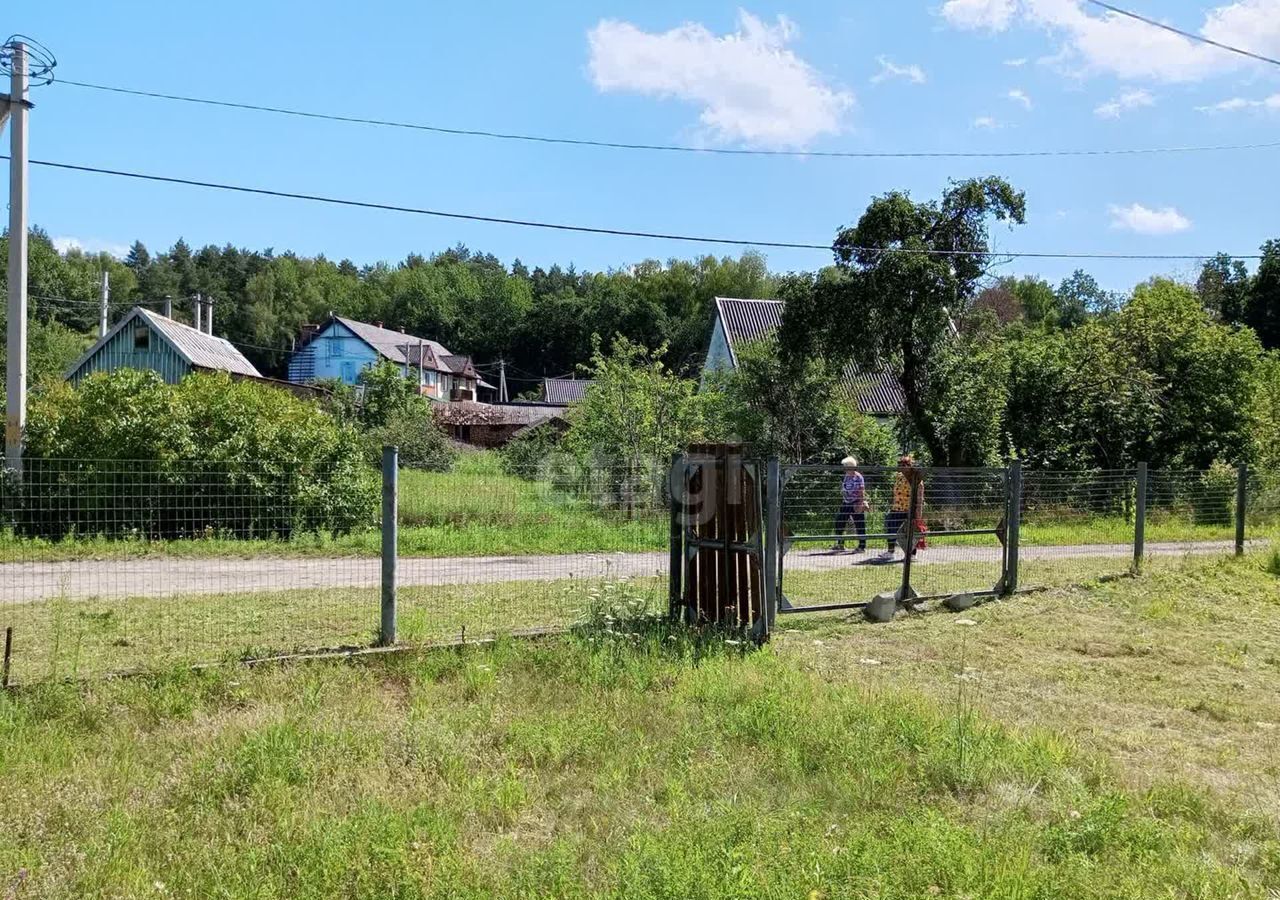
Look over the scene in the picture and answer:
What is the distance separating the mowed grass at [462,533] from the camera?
420 inches

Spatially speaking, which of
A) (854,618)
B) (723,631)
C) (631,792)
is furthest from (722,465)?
(631,792)

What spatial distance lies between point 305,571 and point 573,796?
7.46 m

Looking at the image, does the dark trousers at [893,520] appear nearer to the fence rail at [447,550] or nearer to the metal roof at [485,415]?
the fence rail at [447,550]

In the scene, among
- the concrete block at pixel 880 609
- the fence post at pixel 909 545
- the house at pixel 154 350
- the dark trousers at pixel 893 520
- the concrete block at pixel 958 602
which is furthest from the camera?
the house at pixel 154 350

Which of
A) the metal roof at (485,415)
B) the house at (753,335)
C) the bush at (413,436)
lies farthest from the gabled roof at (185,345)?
the house at (753,335)

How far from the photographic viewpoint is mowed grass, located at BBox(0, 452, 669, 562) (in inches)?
420

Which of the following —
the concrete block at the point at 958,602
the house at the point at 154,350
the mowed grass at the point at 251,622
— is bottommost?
the concrete block at the point at 958,602

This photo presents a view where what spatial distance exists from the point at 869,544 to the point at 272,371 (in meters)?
89.8

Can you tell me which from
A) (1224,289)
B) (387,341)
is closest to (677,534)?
(1224,289)

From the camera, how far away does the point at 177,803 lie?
427 centimetres

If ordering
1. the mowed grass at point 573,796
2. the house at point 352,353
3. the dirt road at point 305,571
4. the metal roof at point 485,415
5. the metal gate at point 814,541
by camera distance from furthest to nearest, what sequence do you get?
1. the house at point 352,353
2. the metal roof at point 485,415
3. the dirt road at point 305,571
4. the metal gate at point 814,541
5. the mowed grass at point 573,796

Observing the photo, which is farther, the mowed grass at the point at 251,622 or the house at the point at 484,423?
the house at the point at 484,423

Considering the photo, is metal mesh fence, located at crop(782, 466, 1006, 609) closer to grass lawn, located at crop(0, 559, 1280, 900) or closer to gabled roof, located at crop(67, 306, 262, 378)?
grass lawn, located at crop(0, 559, 1280, 900)

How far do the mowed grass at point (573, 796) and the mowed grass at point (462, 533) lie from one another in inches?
205
